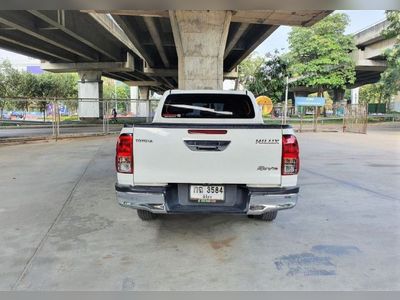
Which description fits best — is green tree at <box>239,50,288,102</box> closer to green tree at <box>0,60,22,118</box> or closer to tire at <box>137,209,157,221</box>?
green tree at <box>0,60,22,118</box>

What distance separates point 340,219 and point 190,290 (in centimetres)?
319

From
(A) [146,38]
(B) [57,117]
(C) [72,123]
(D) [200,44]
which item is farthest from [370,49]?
(B) [57,117]

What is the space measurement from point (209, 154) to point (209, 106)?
8.67ft

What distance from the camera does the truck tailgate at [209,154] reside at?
443 centimetres

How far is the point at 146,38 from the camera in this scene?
88.1 ft

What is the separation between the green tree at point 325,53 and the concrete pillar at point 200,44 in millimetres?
31281

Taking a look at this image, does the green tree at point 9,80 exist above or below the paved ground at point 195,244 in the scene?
above

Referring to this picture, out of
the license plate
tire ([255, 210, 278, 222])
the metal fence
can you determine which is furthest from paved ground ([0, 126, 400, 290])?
the metal fence

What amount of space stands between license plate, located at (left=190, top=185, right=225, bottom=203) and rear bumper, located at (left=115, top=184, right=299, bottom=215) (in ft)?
0.23

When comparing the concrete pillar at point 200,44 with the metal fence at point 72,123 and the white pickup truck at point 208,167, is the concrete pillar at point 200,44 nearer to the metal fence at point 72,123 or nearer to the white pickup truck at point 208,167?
the metal fence at point 72,123

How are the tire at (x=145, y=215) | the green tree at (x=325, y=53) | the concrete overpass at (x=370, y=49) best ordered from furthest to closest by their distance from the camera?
the green tree at (x=325, y=53) < the concrete overpass at (x=370, y=49) < the tire at (x=145, y=215)

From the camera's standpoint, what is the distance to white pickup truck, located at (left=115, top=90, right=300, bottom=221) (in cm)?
443

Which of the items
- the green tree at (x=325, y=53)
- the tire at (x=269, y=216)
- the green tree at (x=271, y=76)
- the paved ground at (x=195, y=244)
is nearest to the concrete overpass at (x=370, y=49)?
the green tree at (x=325, y=53)

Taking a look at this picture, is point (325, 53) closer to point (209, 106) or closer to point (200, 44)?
point (200, 44)
